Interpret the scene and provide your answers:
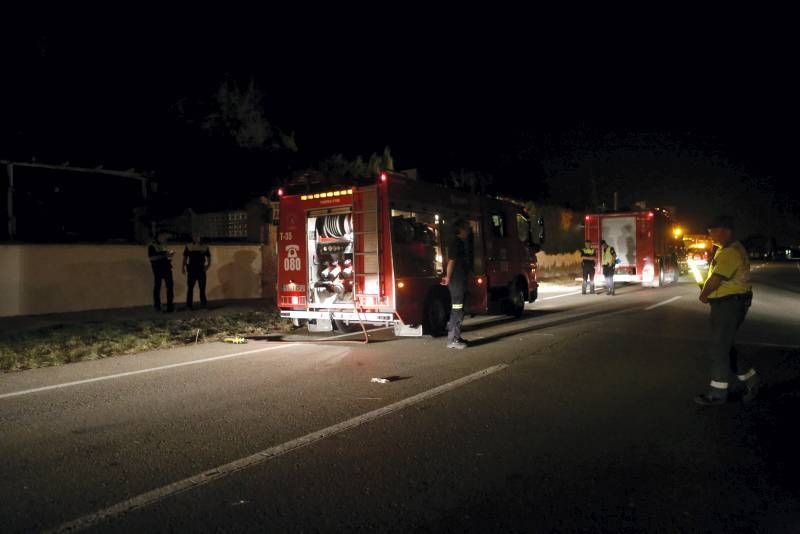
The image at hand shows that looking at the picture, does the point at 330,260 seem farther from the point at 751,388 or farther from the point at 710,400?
the point at 751,388

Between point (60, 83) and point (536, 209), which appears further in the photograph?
point (536, 209)

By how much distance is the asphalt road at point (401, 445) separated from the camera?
3525mm

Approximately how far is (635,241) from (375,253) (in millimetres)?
16167

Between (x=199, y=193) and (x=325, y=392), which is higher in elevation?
(x=199, y=193)

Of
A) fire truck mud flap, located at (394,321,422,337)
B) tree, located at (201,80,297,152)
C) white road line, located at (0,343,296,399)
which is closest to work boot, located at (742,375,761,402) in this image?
fire truck mud flap, located at (394,321,422,337)

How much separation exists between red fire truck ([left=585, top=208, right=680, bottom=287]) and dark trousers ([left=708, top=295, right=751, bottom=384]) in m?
17.1

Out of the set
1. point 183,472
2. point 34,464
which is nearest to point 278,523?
point 183,472

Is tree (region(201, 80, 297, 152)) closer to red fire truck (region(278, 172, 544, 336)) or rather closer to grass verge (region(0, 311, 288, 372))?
grass verge (region(0, 311, 288, 372))

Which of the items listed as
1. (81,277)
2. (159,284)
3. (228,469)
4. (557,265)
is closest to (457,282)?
(228,469)

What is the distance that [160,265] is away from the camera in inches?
527

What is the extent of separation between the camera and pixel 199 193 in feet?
68.7

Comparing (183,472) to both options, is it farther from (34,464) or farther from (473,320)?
(473,320)

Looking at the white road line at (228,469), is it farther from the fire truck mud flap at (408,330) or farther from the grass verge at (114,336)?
the grass verge at (114,336)

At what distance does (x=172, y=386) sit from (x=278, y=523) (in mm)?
3916
